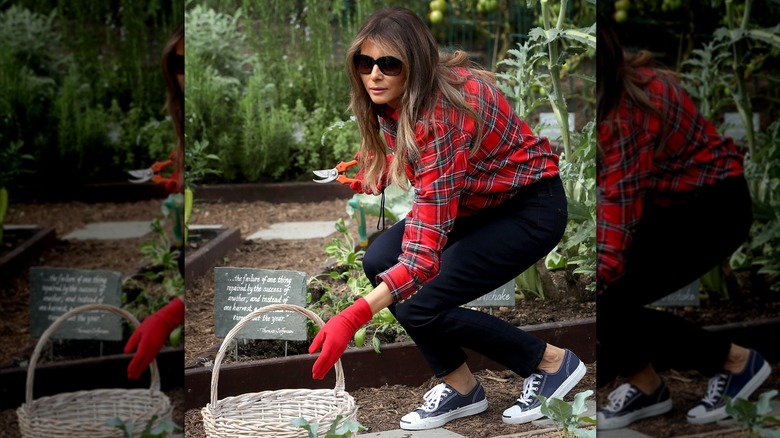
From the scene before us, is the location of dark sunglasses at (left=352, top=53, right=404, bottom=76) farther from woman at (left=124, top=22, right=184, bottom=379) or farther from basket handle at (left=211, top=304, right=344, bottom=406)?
basket handle at (left=211, top=304, right=344, bottom=406)

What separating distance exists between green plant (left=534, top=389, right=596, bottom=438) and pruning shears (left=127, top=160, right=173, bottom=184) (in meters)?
1.13

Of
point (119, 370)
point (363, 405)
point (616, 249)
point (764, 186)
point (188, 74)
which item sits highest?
point (188, 74)

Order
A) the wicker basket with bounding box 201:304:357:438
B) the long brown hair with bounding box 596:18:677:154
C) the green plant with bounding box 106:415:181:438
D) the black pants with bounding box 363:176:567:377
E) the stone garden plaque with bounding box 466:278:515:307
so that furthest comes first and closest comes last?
the stone garden plaque with bounding box 466:278:515:307
the black pants with bounding box 363:176:567:377
the wicker basket with bounding box 201:304:357:438
the green plant with bounding box 106:415:181:438
the long brown hair with bounding box 596:18:677:154

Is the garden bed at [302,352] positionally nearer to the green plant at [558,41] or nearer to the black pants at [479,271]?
the black pants at [479,271]

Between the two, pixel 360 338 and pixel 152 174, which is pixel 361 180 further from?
pixel 152 174

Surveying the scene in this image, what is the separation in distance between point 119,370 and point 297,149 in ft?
2.54

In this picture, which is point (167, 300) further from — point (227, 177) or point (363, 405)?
point (363, 405)

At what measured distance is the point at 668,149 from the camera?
7.08 ft

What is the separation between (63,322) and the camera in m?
2.34

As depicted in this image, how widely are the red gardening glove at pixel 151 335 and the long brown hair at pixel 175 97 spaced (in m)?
0.29

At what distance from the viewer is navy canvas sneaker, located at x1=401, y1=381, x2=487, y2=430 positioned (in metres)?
2.68

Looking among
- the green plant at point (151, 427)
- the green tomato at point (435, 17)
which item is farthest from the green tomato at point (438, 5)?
the green plant at point (151, 427)

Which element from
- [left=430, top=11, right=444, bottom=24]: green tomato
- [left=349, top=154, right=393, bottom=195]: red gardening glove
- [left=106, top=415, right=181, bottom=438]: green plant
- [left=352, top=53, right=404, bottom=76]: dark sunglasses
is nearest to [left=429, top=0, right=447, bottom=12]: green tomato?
[left=430, top=11, right=444, bottom=24]: green tomato

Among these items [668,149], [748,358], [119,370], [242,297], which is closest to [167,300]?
[119,370]
